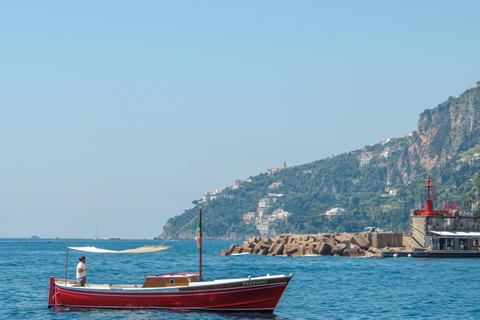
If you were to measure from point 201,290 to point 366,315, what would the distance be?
8.66 m

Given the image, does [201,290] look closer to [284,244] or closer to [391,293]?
[391,293]

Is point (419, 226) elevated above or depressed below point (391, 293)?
above

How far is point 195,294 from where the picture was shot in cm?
3341

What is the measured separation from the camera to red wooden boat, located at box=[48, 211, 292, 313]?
33.2 metres

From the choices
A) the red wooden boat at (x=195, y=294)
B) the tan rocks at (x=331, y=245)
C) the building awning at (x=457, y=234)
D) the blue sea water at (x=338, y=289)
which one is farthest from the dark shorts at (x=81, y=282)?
the building awning at (x=457, y=234)

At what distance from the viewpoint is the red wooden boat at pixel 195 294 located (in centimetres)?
3322

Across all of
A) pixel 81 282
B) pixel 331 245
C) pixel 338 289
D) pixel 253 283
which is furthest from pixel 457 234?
pixel 81 282

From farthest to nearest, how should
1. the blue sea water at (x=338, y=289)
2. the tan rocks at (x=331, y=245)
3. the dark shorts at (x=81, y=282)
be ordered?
1. the tan rocks at (x=331, y=245)
2. the dark shorts at (x=81, y=282)
3. the blue sea water at (x=338, y=289)

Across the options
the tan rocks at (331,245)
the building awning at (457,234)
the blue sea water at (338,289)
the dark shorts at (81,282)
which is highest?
the building awning at (457,234)

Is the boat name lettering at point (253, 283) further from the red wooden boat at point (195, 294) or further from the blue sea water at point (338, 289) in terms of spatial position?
the blue sea water at point (338, 289)

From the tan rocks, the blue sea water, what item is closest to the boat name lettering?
the blue sea water

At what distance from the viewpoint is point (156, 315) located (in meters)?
32.8

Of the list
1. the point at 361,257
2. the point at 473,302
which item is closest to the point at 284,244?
the point at 361,257

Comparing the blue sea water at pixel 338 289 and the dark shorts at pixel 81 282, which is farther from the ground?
the dark shorts at pixel 81 282
